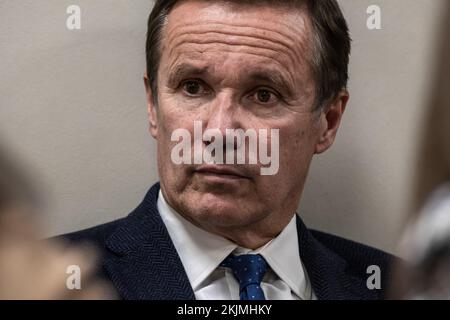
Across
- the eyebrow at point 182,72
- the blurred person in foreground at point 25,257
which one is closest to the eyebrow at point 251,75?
the eyebrow at point 182,72

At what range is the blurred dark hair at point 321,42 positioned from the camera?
158 cm

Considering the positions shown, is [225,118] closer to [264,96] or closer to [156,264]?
[264,96]

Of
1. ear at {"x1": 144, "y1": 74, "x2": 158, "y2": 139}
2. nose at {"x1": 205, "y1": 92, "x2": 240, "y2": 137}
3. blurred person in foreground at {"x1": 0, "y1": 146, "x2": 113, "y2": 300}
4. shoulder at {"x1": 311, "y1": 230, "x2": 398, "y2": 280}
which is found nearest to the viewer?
blurred person in foreground at {"x1": 0, "y1": 146, "x2": 113, "y2": 300}

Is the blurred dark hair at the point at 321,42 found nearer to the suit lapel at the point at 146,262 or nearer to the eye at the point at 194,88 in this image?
the eye at the point at 194,88

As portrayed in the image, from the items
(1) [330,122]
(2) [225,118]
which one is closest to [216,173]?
(2) [225,118]

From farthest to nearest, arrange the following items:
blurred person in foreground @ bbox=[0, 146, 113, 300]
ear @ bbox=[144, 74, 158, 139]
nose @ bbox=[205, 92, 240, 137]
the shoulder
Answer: the shoulder → ear @ bbox=[144, 74, 158, 139] → nose @ bbox=[205, 92, 240, 137] → blurred person in foreground @ bbox=[0, 146, 113, 300]

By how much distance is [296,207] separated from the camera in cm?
167

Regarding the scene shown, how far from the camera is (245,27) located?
151 centimetres

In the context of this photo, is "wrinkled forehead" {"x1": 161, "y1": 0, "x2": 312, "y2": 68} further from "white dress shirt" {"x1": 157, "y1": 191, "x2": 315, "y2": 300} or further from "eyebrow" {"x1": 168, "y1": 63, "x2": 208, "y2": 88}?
"white dress shirt" {"x1": 157, "y1": 191, "x2": 315, "y2": 300}

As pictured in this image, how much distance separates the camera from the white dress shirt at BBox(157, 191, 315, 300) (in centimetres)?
154

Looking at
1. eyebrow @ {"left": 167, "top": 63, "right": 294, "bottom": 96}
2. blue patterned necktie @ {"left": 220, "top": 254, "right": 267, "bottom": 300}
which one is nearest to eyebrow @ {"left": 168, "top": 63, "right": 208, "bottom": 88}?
eyebrow @ {"left": 167, "top": 63, "right": 294, "bottom": 96}

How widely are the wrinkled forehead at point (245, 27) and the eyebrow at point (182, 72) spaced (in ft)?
0.14

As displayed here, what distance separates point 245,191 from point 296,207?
0.62ft

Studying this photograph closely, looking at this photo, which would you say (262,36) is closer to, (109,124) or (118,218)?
(109,124)
